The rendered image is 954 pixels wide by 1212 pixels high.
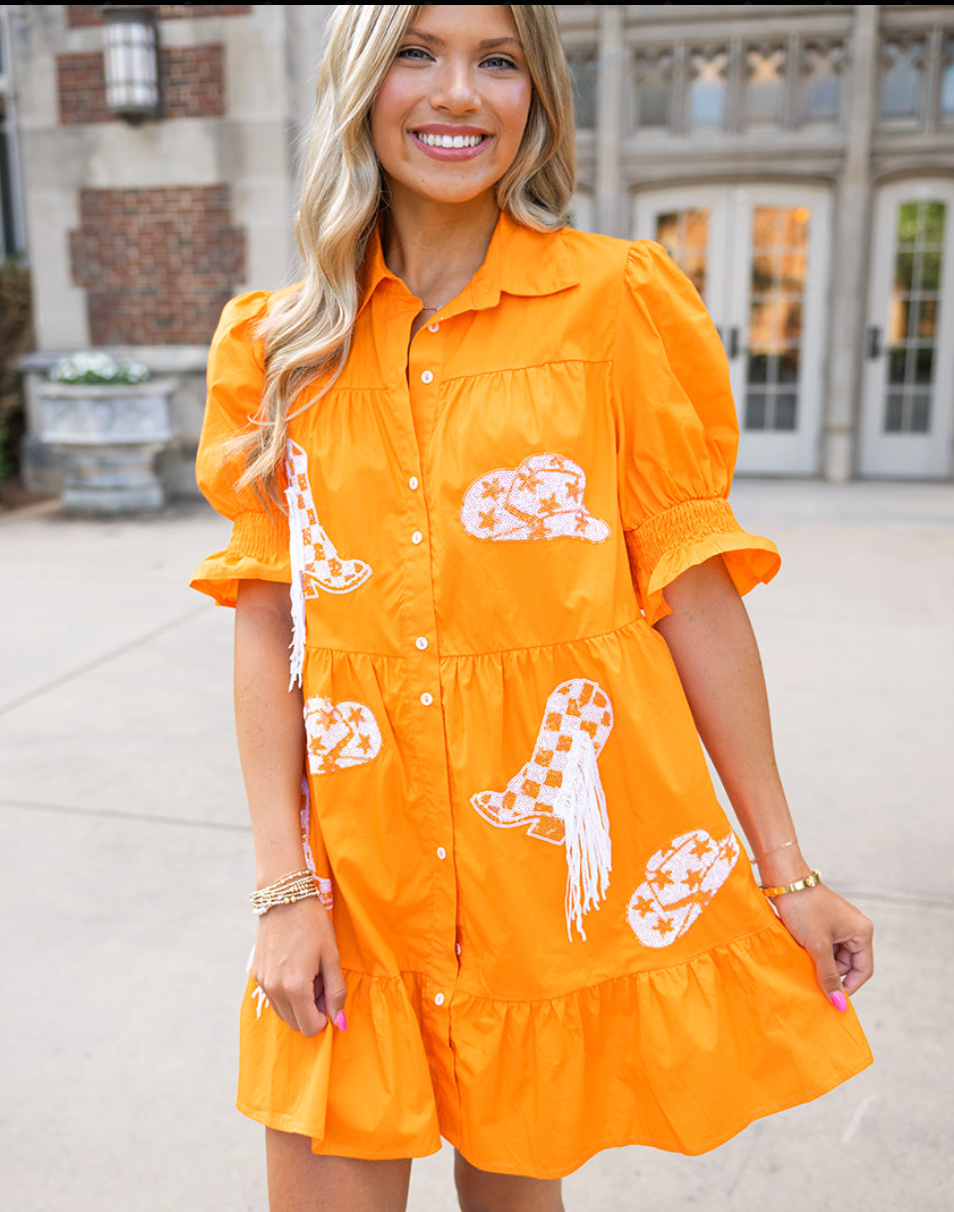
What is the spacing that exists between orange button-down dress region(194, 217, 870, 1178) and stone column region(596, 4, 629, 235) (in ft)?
29.9

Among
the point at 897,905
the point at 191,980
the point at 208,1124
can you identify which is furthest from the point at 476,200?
the point at 897,905

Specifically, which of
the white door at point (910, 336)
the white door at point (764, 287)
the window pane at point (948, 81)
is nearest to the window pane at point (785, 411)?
the white door at point (764, 287)

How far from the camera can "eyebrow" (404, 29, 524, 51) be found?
4.30 feet

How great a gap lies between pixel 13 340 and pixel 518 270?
10.3m

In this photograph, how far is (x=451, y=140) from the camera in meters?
1.36

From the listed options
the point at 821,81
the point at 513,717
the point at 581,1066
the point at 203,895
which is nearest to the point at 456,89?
the point at 513,717

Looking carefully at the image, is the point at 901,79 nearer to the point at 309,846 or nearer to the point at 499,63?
the point at 499,63

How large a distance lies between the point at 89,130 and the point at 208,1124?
8.05 metres

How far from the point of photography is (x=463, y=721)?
4.45ft

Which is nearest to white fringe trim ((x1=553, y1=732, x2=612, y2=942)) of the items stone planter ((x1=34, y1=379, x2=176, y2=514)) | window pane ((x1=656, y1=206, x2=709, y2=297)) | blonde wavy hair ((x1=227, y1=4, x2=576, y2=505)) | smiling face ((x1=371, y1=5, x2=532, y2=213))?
blonde wavy hair ((x1=227, y1=4, x2=576, y2=505))

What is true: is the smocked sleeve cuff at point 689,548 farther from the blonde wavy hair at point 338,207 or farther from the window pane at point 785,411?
the window pane at point 785,411

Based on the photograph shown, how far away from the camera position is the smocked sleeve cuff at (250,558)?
1456mm

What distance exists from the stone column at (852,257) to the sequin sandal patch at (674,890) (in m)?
9.43

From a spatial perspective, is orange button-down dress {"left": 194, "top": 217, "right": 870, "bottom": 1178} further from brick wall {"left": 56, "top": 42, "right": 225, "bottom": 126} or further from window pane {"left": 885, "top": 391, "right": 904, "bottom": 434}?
window pane {"left": 885, "top": 391, "right": 904, "bottom": 434}
